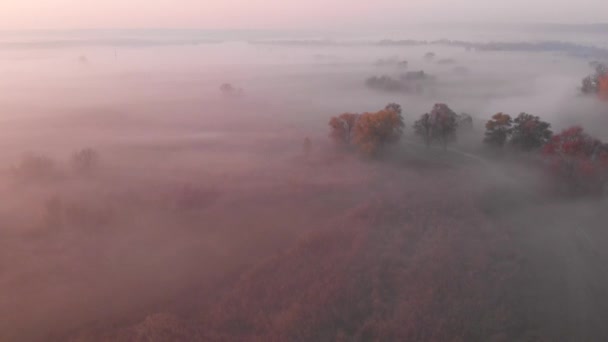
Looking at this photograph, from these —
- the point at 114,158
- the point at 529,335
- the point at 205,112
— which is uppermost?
the point at 205,112

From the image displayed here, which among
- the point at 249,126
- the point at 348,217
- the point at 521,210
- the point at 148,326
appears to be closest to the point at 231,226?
the point at 348,217

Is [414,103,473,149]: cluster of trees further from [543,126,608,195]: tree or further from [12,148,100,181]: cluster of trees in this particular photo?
[12,148,100,181]: cluster of trees

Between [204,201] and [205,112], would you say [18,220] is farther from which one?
[205,112]

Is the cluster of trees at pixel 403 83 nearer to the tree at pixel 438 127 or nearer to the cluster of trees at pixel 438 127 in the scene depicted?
the cluster of trees at pixel 438 127

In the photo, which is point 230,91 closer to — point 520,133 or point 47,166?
point 47,166

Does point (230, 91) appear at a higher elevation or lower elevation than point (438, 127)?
higher

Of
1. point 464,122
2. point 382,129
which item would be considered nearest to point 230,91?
point 464,122
